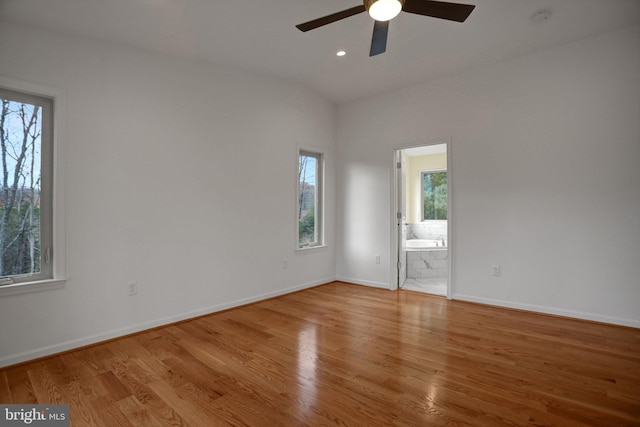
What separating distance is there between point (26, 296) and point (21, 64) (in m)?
1.82

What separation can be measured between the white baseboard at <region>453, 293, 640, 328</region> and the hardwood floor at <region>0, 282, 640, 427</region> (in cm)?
8

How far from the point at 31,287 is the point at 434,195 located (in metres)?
7.00

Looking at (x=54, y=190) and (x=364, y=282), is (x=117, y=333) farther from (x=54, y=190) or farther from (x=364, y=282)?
(x=364, y=282)

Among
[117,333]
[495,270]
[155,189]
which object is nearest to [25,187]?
[155,189]

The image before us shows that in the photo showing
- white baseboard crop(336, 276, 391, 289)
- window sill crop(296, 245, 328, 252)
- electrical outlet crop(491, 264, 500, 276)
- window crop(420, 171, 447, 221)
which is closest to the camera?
electrical outlet crop(491, 264, 500, 276)

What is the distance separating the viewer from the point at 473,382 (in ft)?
7.16

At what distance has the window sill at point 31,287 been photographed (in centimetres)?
247

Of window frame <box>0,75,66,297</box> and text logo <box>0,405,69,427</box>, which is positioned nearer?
text logo <box>0,405,69,427</box>

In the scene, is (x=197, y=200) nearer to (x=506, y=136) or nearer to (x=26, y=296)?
(x=26, y=296)

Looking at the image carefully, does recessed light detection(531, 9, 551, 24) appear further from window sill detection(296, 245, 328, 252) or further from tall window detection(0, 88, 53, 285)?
tall window detection(0, 88, 53, 285)

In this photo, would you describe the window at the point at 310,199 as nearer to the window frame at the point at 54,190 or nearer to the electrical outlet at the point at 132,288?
the electrical outlet at the point at 132,288

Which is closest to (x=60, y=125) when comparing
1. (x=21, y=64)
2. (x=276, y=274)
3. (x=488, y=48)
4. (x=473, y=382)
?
(x=21, y=64)

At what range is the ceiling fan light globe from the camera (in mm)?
1926

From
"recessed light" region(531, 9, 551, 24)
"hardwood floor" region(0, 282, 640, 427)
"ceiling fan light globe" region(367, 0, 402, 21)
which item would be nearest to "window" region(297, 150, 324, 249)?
"hardwood floor" region(0, 282, 640, 427)
